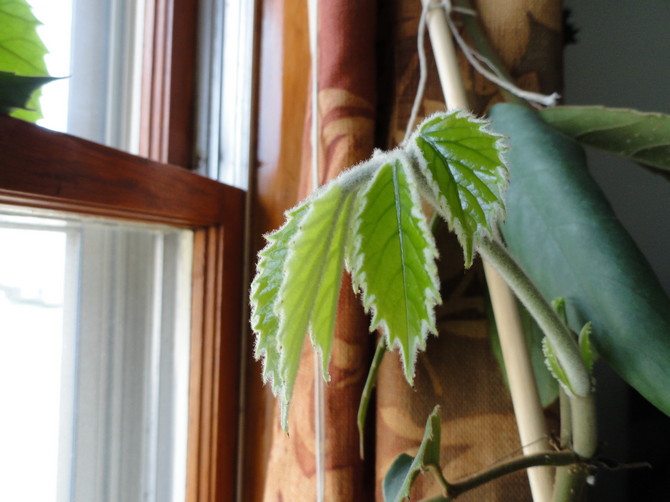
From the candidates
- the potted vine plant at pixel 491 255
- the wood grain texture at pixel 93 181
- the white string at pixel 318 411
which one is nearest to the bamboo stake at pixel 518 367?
the potted vine plant at pixel 491 255

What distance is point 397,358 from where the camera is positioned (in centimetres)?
40

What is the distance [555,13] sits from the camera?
1.43 ft

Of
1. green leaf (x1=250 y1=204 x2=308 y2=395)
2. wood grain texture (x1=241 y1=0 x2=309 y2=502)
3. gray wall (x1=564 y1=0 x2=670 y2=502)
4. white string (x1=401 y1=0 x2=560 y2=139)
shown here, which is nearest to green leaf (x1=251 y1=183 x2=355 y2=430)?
green leaf (x1=250 y1=204 x2=308 y2=395)

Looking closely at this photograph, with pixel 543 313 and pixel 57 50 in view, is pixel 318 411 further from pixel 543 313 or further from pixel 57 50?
pixel 57 50

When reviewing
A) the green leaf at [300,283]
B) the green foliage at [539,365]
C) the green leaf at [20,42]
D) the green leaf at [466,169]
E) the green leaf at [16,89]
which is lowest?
the green foliage at [539,365]

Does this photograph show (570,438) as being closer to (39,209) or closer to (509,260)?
(509,260)

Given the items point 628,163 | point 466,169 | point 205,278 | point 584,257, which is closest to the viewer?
Result: point 466,169

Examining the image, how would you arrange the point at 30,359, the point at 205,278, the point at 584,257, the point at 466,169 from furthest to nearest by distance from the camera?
the point at 205,278 → the point at 30,359 → the point at 584,257 → the point at 466,169

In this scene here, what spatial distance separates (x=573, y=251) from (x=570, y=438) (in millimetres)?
101

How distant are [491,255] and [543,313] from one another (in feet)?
0.12

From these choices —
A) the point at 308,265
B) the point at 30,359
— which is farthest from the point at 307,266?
the point at 30,359

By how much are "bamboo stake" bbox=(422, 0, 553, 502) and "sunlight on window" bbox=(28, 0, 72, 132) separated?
1.05 feet

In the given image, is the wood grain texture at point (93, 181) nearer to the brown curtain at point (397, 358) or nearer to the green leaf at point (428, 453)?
the brown curtain at point (397, 358)

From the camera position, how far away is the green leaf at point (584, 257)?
0.26m
